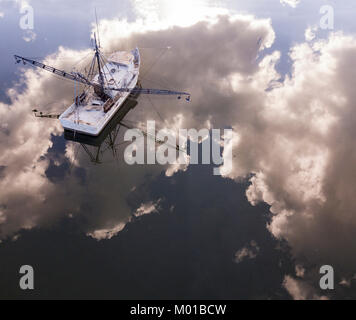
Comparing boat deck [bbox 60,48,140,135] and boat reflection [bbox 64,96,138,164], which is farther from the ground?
boat deck [bbox 60,48,140,135]

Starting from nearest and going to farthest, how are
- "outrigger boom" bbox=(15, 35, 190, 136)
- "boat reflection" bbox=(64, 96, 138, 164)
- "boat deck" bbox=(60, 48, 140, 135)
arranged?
1. "boat reflection" bbox=(64, 96, 138, 164)
2. "boat deck" bbox=(60, 48, 140, 135)
3. "outrigger boom" bbox=(15, 35, 190, 136)

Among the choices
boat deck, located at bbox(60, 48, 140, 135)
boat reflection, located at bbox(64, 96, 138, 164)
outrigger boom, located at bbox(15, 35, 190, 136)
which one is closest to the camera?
boat reflection, located at bbox(64, 96, 138, 164)

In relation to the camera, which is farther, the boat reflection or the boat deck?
the boat deck

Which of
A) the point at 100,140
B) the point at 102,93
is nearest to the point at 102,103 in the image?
the point at 102,93

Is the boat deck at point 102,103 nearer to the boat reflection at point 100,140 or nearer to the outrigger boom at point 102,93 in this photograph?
the outrigger boom at point 102,93

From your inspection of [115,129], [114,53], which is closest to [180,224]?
[115,129]

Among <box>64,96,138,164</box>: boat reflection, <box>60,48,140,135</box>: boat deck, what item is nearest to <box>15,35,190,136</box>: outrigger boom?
<box>60,48,140,135</box>: boat deck

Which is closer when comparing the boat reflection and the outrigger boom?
the boat reflection

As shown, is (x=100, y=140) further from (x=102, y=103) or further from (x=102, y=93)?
(x=102, y=93)

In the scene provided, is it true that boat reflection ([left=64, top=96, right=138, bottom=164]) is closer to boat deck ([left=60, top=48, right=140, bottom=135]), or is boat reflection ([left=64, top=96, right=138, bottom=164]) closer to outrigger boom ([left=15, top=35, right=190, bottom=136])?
outrigger boom ([left=15, top=35, right=190, bottom=136])

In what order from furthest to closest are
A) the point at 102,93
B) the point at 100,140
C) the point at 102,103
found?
the point at 102,93
the point at 102,103
the point at 100,140

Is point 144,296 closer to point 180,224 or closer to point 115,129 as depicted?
point 180,224
